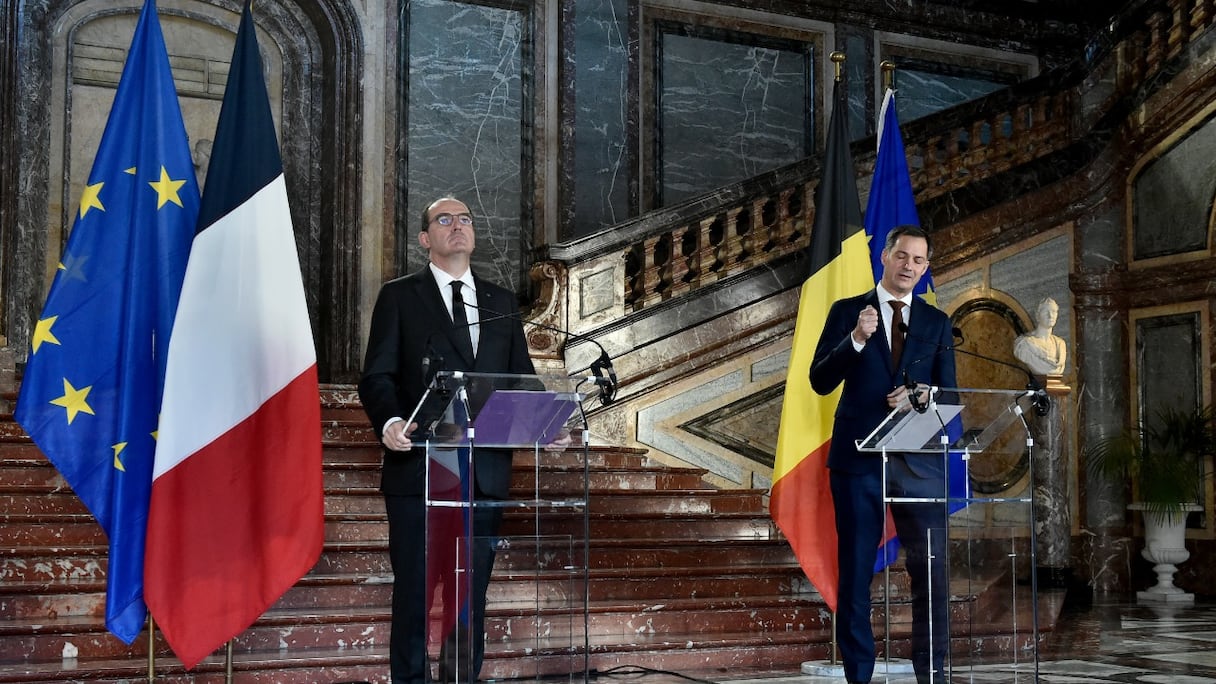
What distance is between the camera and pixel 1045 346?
8.08 m

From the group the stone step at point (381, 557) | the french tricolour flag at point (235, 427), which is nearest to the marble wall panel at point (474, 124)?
the stone step at point (381, 557)

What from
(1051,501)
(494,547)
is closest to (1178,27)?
(1051,501)

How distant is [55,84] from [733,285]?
14.2 feet

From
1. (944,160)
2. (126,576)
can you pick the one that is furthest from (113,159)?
(944,160)

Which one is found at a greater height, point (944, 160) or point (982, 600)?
point (944, 160)

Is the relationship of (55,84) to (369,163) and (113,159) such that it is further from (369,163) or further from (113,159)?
(113,159)

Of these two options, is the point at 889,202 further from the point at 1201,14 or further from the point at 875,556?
the point at 1201,14

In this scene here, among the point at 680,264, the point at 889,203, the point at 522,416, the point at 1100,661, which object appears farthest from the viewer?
the point at 680,264

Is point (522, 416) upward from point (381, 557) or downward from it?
upward

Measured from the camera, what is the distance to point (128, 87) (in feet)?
13.6

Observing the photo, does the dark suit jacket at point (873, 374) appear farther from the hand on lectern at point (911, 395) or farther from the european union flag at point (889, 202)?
the european union flag at point (889, 202)

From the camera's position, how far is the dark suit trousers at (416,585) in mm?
3404

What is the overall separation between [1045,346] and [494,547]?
5.51 meters

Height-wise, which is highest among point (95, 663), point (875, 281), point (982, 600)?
point (875, 281)
